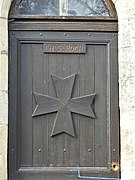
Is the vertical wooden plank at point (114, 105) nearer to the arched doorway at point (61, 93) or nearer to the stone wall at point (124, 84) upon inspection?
the arched doorway at point (61, 93)

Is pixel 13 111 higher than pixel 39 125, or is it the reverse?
pixel 13 111

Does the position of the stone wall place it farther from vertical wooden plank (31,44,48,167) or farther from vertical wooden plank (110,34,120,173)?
vertical wooden plank (31,44,48,167)

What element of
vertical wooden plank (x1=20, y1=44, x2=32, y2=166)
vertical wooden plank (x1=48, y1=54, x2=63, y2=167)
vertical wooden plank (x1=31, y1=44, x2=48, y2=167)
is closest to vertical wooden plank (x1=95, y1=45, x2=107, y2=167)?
vertical wooden plank (x1=48, y1=54, x2=63, y2=167)

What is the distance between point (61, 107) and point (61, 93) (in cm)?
11

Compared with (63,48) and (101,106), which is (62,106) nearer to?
(101,106)

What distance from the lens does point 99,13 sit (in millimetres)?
4984

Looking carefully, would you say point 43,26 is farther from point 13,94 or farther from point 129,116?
point 129,116

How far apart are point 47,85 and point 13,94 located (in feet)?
0.93

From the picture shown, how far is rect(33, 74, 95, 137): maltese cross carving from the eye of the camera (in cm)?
485

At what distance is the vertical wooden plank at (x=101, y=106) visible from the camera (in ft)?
16.0

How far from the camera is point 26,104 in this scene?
487cm

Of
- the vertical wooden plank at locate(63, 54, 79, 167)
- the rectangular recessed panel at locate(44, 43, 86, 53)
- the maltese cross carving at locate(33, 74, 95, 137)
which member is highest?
the rectangular recessed panel at locate(44, 43, 86, 53)

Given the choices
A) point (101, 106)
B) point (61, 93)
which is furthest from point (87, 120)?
point (61, 93)

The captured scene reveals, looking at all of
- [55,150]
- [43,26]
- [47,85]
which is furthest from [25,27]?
[55,150]
